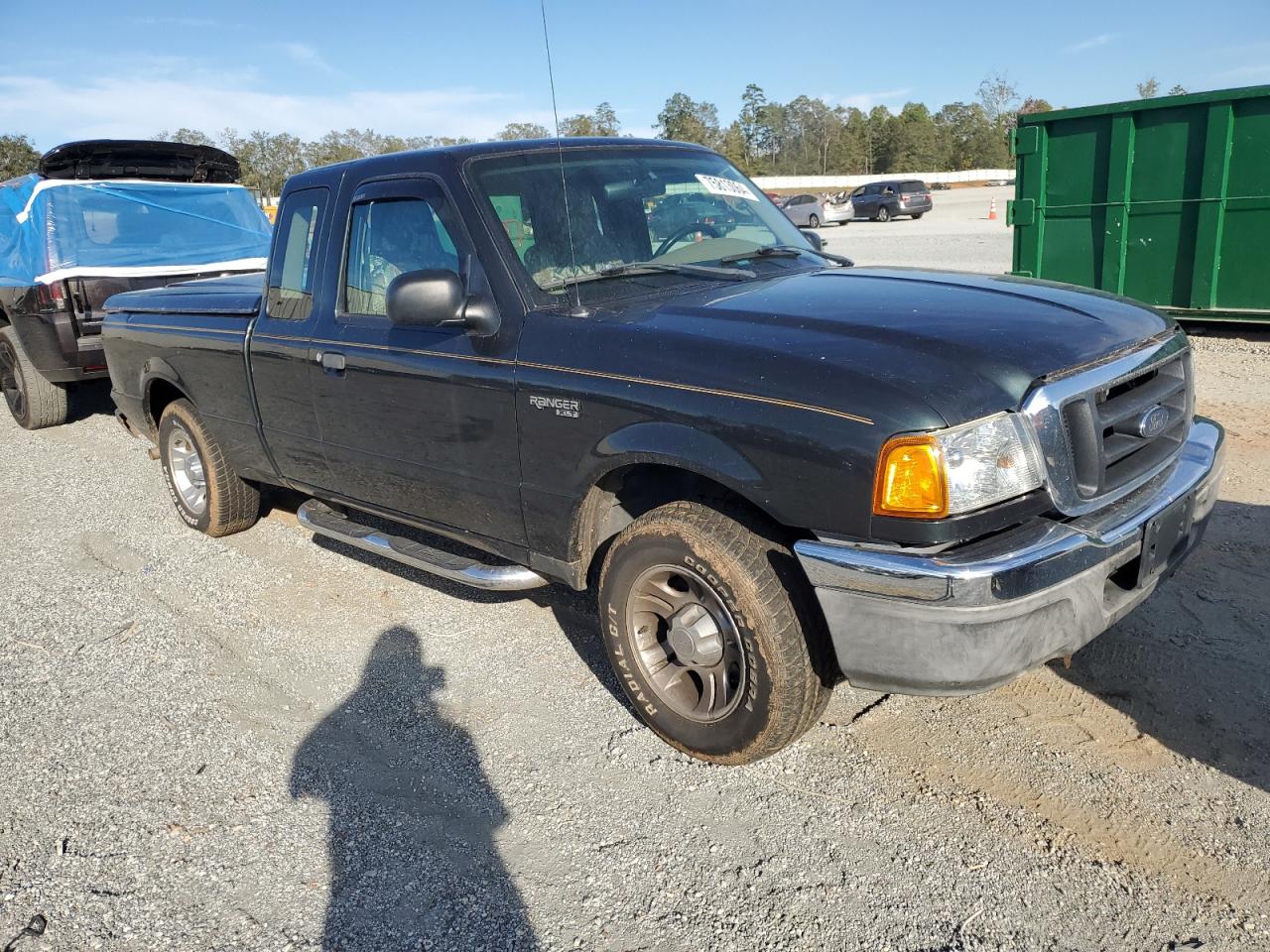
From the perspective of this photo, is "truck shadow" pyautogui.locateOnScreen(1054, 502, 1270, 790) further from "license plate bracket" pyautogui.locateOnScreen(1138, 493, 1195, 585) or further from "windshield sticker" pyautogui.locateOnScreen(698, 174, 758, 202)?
"windshield sticker" pyautogui.locateOnScreen(698, 174, 758, 202)

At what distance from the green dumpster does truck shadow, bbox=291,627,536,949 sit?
28.1ft

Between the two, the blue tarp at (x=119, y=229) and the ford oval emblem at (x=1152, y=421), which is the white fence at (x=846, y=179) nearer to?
the blue tarp at (x=119, y=229)

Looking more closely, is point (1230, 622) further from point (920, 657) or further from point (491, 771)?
point (491, 771)

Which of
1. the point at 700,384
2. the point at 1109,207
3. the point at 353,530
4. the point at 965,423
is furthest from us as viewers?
the point at 1109,207

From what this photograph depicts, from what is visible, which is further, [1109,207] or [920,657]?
[1109,207]

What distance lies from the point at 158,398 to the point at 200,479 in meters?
0.67

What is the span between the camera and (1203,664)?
357cm

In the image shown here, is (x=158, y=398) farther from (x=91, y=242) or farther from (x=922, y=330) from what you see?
(x=922, y=330)

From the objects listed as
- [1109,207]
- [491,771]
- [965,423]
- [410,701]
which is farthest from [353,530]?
[1109,207]

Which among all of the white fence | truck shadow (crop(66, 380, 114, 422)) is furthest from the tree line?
truck shadow (crop(66, 380, 114, 422))

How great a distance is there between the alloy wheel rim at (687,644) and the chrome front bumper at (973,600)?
46cm

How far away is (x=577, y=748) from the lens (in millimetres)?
3414

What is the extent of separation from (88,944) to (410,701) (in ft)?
4.59

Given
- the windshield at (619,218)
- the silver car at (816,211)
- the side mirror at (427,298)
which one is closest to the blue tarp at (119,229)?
the windshield at (619,218)
